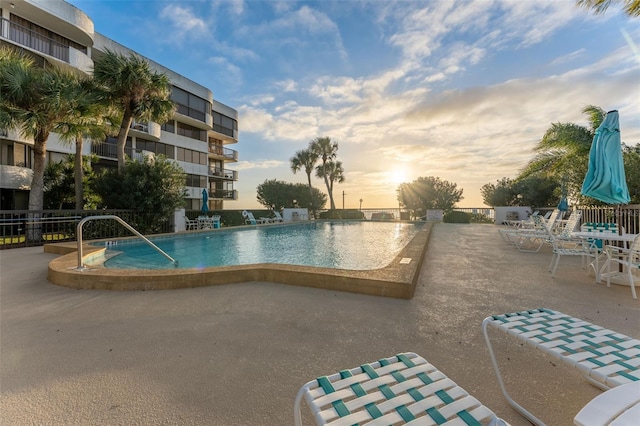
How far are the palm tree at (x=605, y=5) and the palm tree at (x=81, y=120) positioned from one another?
45.6ft

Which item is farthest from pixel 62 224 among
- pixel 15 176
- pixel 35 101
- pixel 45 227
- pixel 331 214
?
pixel 331 214

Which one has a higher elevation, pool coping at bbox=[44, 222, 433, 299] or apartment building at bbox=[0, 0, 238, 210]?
apartment building at bbox=[0, 0, 238, 210]

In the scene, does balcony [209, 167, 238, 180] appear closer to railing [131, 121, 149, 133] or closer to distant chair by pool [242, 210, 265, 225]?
railing [131, 121, 149, 133]

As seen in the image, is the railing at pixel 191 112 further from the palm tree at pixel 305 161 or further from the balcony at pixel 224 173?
the palm tree at pixel 305 161

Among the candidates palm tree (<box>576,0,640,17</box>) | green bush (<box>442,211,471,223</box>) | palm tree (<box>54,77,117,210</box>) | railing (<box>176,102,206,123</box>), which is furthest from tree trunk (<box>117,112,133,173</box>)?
green bush (<box>442,211,471,223</box>)

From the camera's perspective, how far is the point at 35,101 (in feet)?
28.8

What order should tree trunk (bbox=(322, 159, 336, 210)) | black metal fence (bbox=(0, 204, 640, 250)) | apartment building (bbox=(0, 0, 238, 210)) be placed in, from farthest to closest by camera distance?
tree trunk (bbox=(322, 159, 336, 210)) < apartment building (bbox=(0, 0, 238, 210)) < black metal fence (bbox=(0, 204, 640, 250))

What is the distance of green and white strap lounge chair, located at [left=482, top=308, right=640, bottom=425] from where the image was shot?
3.68 feet

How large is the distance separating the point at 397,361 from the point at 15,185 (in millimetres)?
17440

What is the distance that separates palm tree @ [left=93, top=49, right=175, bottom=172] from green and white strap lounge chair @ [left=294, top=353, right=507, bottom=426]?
12.0 m

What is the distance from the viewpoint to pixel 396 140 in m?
13.1

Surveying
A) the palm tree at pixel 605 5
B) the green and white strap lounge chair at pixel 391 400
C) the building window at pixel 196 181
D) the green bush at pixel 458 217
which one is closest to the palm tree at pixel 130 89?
the building window at pixel 196 181

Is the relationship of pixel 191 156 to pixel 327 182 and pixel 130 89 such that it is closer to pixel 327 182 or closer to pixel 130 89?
pixel 327 182

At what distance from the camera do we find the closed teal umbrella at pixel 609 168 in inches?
151
